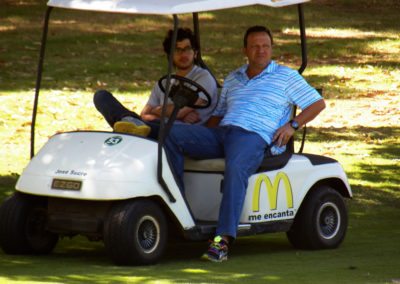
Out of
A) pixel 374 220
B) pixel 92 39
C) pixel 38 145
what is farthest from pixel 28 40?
pixel 374 220

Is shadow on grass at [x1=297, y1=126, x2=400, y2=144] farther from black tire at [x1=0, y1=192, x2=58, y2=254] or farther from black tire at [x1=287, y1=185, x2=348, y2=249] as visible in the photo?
black tire at [x1=0, y1=192, x2=58, y2=254]

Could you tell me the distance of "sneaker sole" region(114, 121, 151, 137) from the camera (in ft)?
26.9

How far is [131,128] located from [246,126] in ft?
2.49

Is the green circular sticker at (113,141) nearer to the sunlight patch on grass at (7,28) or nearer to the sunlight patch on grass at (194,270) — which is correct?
the sunlight patch on grass at (194,270)

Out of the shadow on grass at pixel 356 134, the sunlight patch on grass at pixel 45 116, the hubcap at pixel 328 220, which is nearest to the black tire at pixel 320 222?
the hubcap at pixel 328 220

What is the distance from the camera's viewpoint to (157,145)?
789 cm

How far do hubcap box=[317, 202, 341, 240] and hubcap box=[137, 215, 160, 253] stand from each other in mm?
1376

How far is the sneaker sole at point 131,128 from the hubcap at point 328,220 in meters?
1.37

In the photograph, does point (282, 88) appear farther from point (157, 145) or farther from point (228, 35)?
point (228, 35)

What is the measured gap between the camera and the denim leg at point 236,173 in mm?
8031

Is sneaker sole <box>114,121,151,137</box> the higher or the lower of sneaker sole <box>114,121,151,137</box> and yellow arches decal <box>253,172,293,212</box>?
the higher

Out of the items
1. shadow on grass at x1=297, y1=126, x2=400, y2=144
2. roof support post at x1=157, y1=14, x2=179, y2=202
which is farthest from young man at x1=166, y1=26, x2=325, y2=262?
shadow on grass at x1=297, y1=126, x2=400, y2=144

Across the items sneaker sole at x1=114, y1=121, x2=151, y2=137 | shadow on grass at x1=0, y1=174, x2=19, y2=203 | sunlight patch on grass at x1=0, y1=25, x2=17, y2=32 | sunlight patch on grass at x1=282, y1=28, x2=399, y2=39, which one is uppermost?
sunlight patch on grass at x1=0, y1=25, x2=17, y2=32

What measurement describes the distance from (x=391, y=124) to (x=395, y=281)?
29.7 ft
